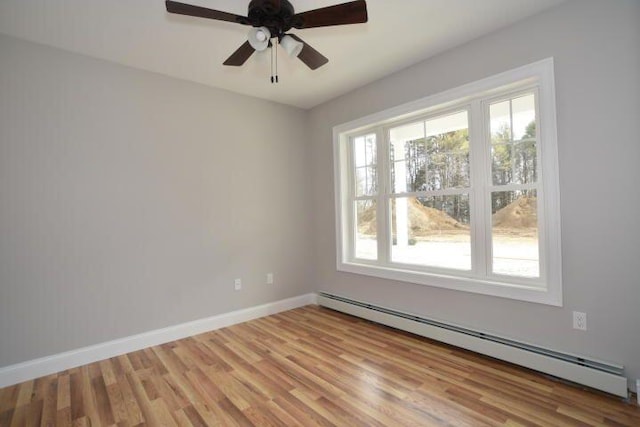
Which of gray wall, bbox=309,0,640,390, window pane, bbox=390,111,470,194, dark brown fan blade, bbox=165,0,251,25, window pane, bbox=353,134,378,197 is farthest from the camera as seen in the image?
window pane, bbox=353,134,378,197

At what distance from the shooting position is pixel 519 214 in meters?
2.54

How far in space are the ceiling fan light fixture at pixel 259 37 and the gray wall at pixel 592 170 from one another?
187 centimetres

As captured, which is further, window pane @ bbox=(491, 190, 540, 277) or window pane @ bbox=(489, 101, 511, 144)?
window pane @ bbox=(489, 101, 511, 144)

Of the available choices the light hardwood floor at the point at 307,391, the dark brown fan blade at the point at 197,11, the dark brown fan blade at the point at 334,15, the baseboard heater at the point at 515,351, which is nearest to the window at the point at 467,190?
the baseboard heater at the point at 515,351

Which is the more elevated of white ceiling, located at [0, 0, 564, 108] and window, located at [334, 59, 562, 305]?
white ceiling, located at [0, 0, 564, 108]

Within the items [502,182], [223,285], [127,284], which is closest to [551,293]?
[502,182]

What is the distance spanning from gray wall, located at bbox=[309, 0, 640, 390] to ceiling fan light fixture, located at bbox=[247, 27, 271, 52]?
187cm

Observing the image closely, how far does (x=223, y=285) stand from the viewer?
3541 mm

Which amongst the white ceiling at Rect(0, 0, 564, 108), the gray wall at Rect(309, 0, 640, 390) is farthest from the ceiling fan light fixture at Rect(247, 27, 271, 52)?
the gray wall at Rect(309, 0, 640, 390)

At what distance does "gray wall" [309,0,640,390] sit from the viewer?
6.51ft

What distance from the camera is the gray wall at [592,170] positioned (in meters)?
1.98

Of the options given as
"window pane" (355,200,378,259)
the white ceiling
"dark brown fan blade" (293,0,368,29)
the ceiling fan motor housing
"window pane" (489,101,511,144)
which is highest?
the white ceiling

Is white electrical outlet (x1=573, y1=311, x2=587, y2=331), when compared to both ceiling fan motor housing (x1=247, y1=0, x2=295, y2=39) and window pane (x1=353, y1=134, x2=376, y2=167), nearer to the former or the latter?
window pane (x1=353, y1=134, x2=376, y2=167)

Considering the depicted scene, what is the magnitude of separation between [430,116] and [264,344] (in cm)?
284
